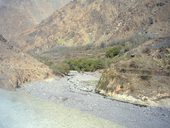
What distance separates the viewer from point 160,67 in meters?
48.6

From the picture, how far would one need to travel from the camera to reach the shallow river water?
113ft

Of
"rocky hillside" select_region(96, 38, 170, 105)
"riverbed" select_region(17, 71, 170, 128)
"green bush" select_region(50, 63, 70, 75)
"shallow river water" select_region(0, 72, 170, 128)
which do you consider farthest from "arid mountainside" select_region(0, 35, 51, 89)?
"rocky hillside" select_region(96, 38, 170, 105)

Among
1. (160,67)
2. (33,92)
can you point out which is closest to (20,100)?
(33,92)

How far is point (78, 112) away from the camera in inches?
1577

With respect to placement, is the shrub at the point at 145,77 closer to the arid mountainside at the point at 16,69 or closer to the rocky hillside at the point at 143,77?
the rocky hillside at the point at 143,77

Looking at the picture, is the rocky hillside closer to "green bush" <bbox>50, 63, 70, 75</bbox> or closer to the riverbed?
the riverbed

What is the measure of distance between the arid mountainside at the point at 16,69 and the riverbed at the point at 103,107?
347cm

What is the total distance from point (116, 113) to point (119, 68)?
538 inches

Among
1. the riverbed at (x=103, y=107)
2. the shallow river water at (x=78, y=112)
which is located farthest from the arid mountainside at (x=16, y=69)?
the shallow river water at (x=78, y=112)

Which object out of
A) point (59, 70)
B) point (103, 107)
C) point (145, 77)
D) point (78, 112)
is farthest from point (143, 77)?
point (59, 70)

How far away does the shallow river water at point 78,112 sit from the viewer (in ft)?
113

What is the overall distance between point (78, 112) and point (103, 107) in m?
3.85

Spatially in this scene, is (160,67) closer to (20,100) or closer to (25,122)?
(20,100)

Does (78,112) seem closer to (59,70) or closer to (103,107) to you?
(103,107)
